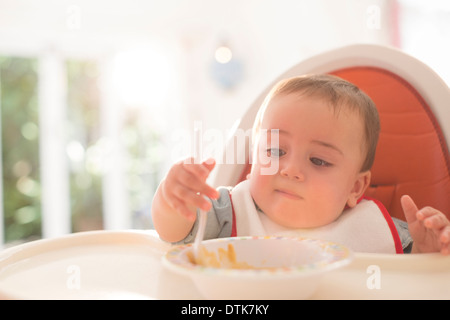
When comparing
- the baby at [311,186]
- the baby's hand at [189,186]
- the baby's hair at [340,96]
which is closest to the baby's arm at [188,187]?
the baby's hand at [189,186]

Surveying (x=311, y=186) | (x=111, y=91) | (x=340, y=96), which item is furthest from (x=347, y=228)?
(x=111, y=91)

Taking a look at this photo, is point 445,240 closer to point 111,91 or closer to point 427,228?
point 427,228

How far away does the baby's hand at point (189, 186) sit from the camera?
23.8 inches

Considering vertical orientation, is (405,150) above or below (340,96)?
below

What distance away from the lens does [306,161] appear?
2.70 ft

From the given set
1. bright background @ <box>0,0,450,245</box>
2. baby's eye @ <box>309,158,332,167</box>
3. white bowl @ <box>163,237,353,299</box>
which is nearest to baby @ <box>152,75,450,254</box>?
baby's eye @ <box>309,158,332,167</box>

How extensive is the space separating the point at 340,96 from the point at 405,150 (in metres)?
0.28

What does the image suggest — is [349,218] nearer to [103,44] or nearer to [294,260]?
[294,260]

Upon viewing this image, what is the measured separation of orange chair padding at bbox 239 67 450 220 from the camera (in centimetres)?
102

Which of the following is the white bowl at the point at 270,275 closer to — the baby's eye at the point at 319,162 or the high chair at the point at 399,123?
the baby's eye at the point at 319,162

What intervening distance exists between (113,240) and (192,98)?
366 centimetres

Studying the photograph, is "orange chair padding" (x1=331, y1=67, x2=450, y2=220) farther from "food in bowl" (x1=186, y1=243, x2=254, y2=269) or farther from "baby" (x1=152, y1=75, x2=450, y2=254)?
"food in bowl" (x1=186, y1=243, x2=254, y2=269)

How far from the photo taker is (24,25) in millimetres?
3730

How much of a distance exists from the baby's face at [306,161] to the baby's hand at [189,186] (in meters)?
0.22
